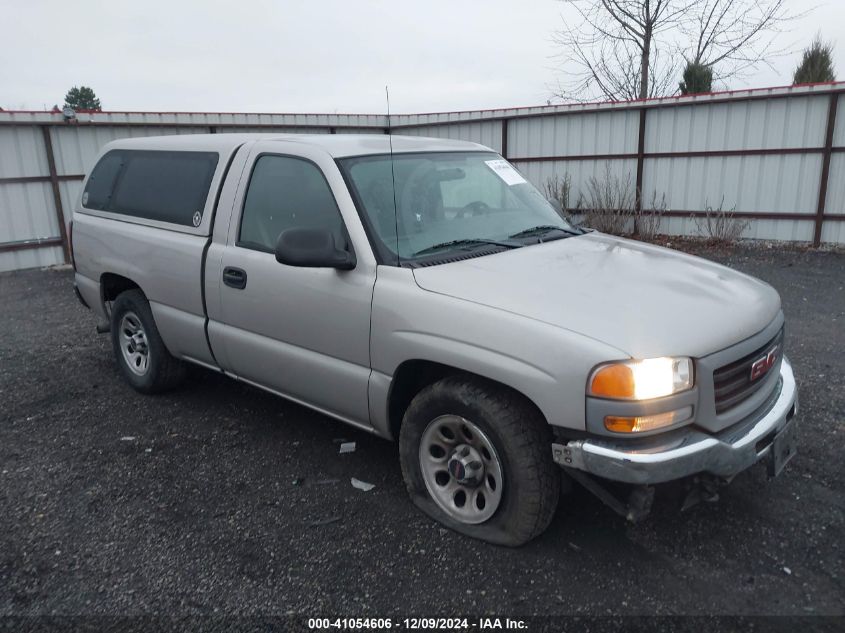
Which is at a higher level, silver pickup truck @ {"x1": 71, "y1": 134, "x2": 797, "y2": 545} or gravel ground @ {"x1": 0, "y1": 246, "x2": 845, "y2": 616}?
silver pickup truck @ {"x1": 71, "y1": 134, "x2": 797, "y2": 545}

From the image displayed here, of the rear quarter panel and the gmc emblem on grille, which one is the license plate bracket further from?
the rear quarter panel

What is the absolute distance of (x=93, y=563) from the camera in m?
3.08

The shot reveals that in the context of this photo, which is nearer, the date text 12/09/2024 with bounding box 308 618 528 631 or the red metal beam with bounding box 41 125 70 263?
the date text 12/09/2024 with bounding box 308 618 528 631

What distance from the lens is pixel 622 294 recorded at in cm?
297

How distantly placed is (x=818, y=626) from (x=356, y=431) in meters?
2.76

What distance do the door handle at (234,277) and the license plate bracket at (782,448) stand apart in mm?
2877

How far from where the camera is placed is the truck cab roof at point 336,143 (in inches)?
150

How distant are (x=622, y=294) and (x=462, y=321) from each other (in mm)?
727

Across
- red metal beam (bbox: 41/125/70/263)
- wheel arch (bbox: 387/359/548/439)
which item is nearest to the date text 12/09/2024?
wheel arch (bbox: 387/359/548/439)

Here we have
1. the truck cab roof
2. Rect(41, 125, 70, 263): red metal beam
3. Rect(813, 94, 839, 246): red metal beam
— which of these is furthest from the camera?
Rect(41, 125, 70, 263): red metal beam

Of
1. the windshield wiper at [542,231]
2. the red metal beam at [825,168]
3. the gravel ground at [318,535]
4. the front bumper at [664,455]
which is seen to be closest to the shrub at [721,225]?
Answer: the red metal beam at [825,168]

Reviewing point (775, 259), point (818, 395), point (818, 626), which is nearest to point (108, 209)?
point (818, 626)

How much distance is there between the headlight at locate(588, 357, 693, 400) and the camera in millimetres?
2543

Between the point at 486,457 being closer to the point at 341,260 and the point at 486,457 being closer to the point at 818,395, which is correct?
the point at 341,260
